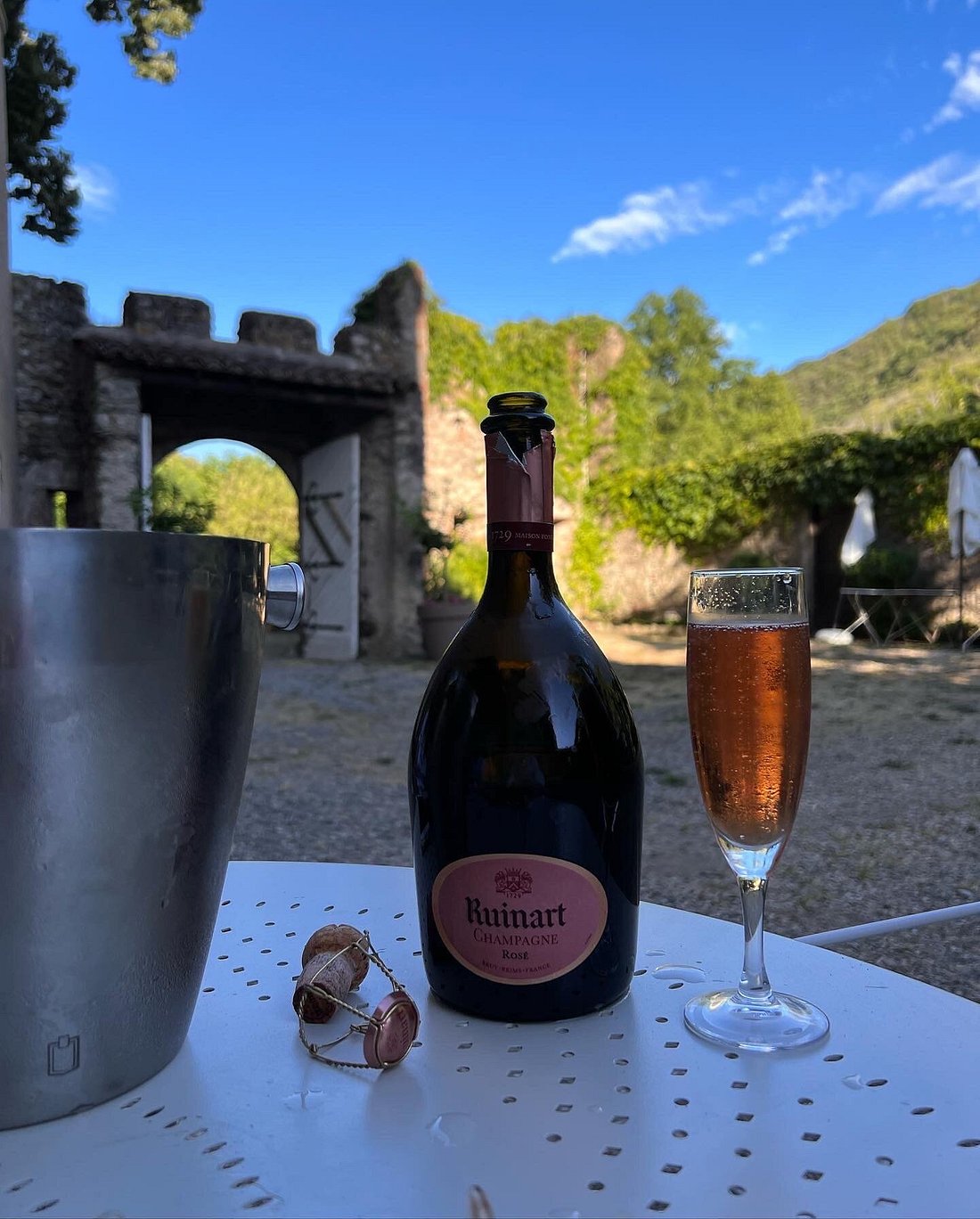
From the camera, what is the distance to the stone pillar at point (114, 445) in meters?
8.19

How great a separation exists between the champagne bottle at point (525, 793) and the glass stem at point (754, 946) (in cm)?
9

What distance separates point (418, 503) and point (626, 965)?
9.19 metres

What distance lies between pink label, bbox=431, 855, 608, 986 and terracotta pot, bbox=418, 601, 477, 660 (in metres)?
8.81

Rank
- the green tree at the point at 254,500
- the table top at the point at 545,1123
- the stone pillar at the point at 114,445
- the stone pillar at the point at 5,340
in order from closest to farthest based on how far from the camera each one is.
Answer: the table top at the point at 545,1123
the stone pillar at the point at 5,340
the stone pillar at the point at 114,445
the green tree at the point at 254,500

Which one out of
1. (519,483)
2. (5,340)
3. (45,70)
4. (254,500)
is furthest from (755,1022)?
(254,500)

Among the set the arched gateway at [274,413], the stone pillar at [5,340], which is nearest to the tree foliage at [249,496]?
the arched gateway at [274,413]

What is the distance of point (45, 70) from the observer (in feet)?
22.7

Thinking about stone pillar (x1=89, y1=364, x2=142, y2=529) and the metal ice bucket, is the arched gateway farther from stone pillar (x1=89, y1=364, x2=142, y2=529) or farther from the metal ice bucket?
the metal ice bucket

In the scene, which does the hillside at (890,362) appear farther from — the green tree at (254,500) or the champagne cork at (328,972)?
the champagne cork at (328,972)

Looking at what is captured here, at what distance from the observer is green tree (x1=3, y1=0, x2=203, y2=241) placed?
265 inches

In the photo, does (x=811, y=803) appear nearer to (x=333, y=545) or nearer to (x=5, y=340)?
(x=5, y=340)

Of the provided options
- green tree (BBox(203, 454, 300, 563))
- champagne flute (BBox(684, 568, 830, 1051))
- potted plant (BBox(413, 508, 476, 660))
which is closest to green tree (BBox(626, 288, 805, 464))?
green tree (BBox(203, 454, 300, 563))

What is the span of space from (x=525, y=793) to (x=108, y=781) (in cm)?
32

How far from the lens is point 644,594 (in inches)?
526
